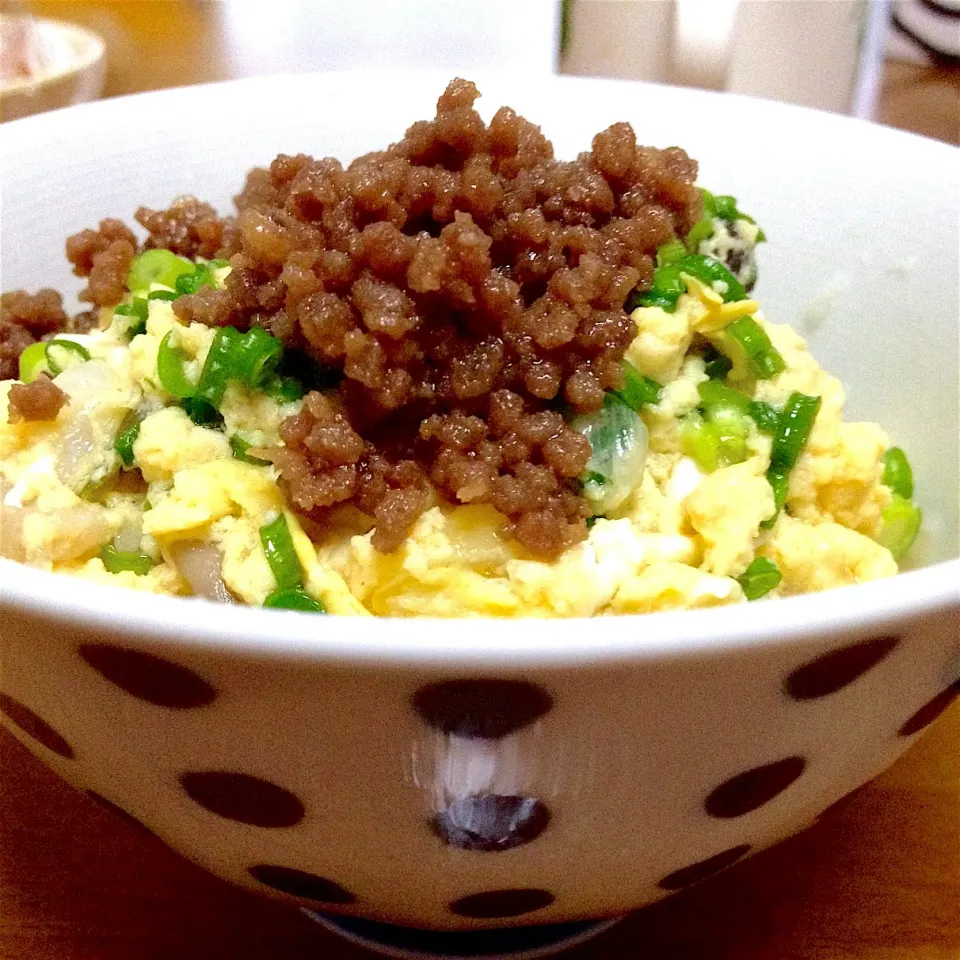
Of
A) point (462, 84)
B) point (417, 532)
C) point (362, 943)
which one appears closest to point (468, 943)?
point (362, 943)

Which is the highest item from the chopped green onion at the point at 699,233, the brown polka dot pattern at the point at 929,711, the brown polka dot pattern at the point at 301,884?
the chopped green onion at the point at 699,233

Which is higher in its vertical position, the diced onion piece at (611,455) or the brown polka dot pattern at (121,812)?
the diced onion piece at (611,455)

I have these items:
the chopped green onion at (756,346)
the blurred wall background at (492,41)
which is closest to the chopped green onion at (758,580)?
the chopped green onion at (756,346)

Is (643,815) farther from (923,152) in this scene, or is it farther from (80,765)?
(923,152)

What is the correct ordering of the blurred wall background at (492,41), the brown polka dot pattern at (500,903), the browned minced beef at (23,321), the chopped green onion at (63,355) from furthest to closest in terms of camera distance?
the blurred wall background at (492,41) → the browned minced beef at (23,321) → the chopped green onion at (63,355) → the brown polka dot pattern at (500,903)

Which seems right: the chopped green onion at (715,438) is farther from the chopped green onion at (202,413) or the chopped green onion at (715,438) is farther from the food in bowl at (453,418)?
the chopped green onion at (202,413)
